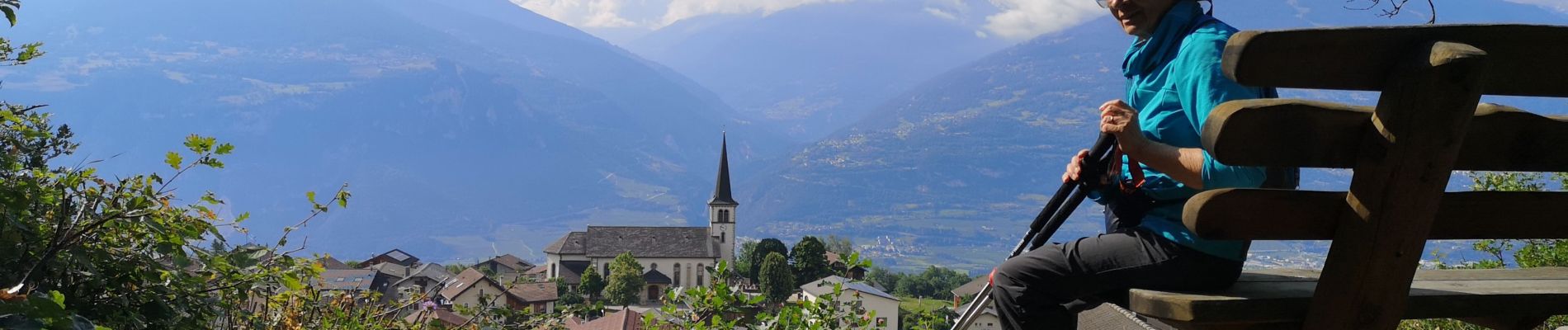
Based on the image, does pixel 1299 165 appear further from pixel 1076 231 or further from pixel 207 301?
pixel 1076 231

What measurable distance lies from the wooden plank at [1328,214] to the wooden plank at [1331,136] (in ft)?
0.17

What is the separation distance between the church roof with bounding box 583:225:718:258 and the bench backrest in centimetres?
7822

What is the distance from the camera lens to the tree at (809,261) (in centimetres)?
6016

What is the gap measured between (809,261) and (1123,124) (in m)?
58.7

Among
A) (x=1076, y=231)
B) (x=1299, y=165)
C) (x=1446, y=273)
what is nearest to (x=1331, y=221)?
(x=1299, y=165)

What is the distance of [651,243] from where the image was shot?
83.7 meters

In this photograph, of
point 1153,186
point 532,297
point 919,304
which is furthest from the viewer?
point 532,297

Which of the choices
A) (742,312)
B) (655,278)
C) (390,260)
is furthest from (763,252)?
(742,312)

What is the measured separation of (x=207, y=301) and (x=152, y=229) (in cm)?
41

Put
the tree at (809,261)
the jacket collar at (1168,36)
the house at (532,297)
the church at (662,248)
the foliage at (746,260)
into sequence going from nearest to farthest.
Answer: the jacket collar at (1168,36) < the house at (532,297) < the tree at (809,261) < the foliage at (746,260) < the church at (662,248)

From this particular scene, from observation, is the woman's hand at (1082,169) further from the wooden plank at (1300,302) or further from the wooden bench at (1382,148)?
the wooden bench at (1382,148)

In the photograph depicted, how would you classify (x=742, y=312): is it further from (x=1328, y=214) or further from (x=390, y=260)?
Answer: (x=390, y=260)

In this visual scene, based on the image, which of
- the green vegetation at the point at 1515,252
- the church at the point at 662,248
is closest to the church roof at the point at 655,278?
the church at the point at 662,248

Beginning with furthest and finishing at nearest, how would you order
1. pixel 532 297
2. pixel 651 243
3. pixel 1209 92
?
pixel 651 243 < pixel 532 297 < pixel 1209 92
